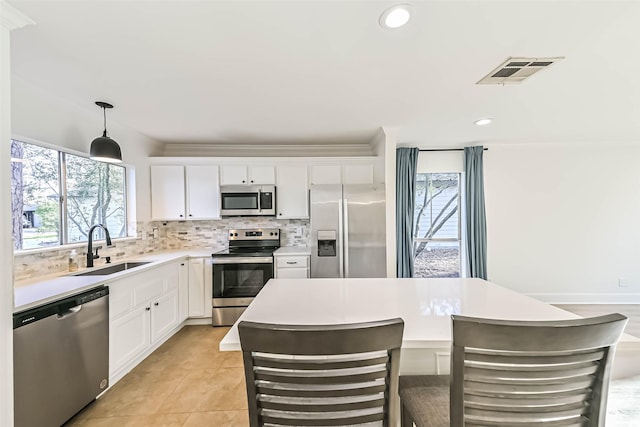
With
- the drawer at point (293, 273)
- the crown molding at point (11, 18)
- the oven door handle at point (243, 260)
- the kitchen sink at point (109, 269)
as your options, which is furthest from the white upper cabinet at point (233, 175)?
the crown molding at point (11, 18)

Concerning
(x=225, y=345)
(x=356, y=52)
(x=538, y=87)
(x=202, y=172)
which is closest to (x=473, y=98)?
(x=538, y=87)

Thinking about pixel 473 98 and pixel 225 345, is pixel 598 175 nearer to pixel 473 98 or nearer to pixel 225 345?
pixel 473 98

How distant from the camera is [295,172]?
12.2 feet

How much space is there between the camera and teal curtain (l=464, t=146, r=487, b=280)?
3.99 m

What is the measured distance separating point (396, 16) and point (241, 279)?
3.06 meters

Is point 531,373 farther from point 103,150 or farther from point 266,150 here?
point 266,150

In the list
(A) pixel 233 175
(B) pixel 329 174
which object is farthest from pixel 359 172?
(A) pixel 233 175

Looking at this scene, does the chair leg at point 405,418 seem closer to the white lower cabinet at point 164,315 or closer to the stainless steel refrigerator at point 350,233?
the stainless steel refrigerator at point 350,233

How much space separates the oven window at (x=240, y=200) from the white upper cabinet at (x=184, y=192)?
15cm

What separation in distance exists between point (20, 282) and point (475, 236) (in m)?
4.88

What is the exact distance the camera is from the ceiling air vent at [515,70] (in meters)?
1.73

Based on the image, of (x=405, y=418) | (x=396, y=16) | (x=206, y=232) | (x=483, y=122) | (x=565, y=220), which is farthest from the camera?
(x=565, y=220)

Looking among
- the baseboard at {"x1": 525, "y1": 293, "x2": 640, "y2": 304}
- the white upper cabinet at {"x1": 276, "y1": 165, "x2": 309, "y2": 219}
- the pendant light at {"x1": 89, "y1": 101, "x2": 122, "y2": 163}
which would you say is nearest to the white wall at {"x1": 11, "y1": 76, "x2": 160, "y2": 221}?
the pendant light at {"x1": 89, "y1": 101, "x2": 122, "y2": 163}

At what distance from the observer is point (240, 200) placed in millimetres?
3668
